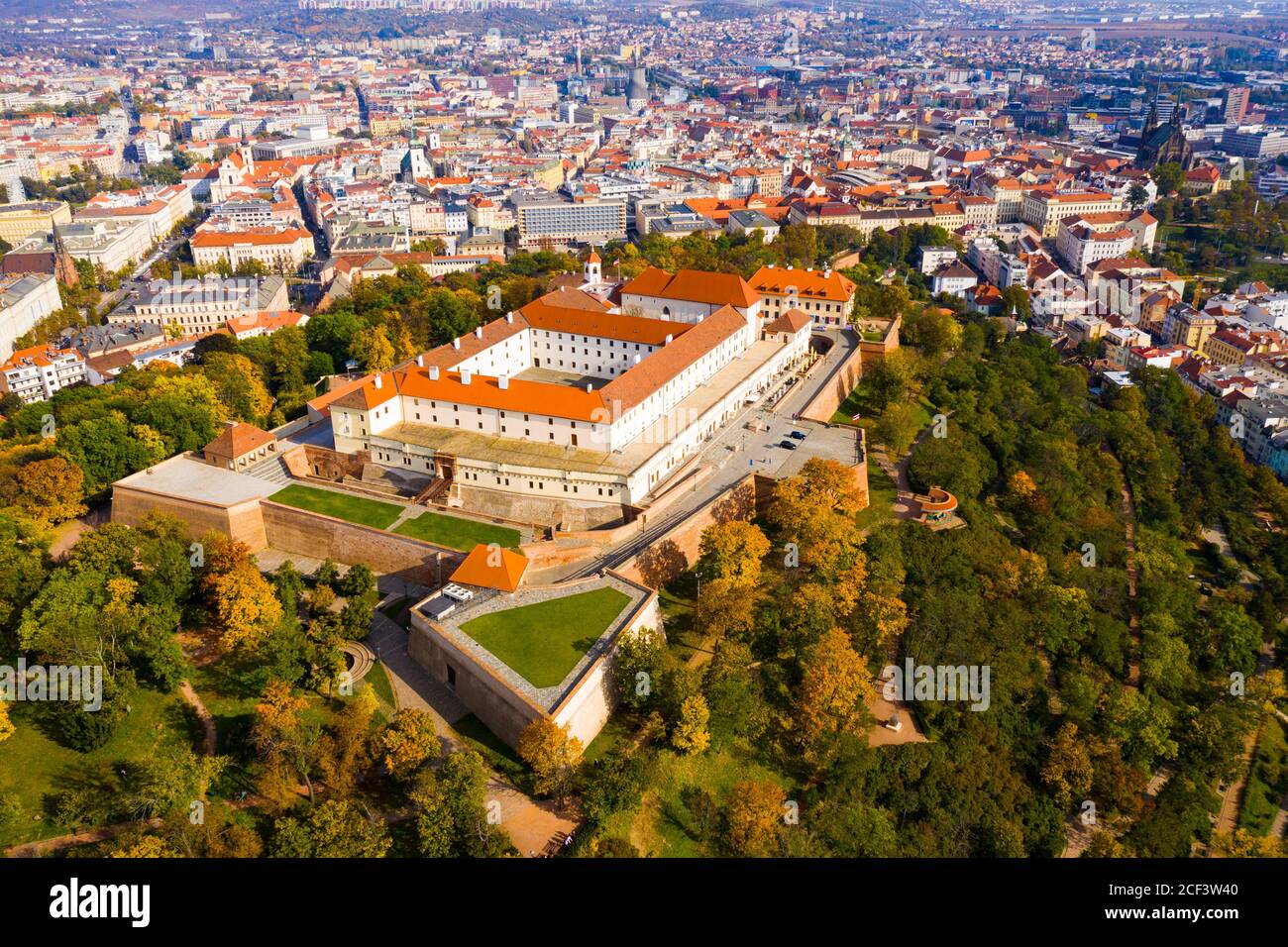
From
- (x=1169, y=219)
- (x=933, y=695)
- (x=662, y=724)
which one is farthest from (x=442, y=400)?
(x=1169, y=219)

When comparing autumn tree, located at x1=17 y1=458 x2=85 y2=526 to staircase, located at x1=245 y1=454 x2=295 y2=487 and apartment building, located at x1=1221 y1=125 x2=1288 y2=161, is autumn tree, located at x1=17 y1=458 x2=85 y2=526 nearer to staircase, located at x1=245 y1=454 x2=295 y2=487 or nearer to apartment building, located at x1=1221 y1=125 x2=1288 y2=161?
staircase, located at x1=245 y1=454 x2=295 y2=487

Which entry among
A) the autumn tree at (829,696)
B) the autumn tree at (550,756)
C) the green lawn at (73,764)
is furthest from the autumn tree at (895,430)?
the green lawn at (73,764)

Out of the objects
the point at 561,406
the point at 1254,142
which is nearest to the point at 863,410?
the point at 561,406

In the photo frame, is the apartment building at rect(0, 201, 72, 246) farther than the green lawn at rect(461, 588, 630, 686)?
Yes

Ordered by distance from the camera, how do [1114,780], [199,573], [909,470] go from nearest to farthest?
[1114,780] < [199,573] < [909,470]

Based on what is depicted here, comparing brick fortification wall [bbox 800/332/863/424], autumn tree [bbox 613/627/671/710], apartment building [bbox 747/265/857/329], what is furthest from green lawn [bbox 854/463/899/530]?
apartment building [bbox 747/265/857/329]

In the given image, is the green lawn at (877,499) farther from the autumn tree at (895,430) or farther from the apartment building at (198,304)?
the apartment building at (198,304)

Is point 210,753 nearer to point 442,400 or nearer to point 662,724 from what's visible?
point 662,724
